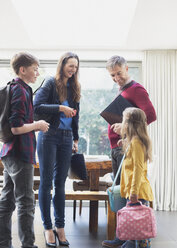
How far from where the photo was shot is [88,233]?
3.01 metres

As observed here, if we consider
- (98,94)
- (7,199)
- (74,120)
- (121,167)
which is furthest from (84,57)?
(7,199)

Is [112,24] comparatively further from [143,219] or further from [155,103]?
[143,219]

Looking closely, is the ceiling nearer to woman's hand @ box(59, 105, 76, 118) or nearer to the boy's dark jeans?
woman's hand @ box(59, 105, 76, 118)

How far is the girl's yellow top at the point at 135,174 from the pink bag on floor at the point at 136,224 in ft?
0.32

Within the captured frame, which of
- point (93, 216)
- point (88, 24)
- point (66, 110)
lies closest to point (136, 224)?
point (66, 110)

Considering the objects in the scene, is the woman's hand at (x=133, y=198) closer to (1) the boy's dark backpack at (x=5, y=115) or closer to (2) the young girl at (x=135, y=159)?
(2) the young girl at (x=135, y=159)

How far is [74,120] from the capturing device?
2510mm

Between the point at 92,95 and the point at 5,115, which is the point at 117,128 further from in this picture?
Result: the point at 92,95

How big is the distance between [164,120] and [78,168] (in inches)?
105

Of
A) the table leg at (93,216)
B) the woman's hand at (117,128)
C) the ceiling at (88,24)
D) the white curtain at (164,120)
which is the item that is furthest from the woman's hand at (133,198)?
the white curtain at (164,120)

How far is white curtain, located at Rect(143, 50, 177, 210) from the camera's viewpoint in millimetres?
4702

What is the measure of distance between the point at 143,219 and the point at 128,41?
10.0 ft

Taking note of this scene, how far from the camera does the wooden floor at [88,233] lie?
2.64 metres

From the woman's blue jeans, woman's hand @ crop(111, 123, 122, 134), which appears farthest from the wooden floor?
woman's hand @ crop(111, 123, 122, 134)
